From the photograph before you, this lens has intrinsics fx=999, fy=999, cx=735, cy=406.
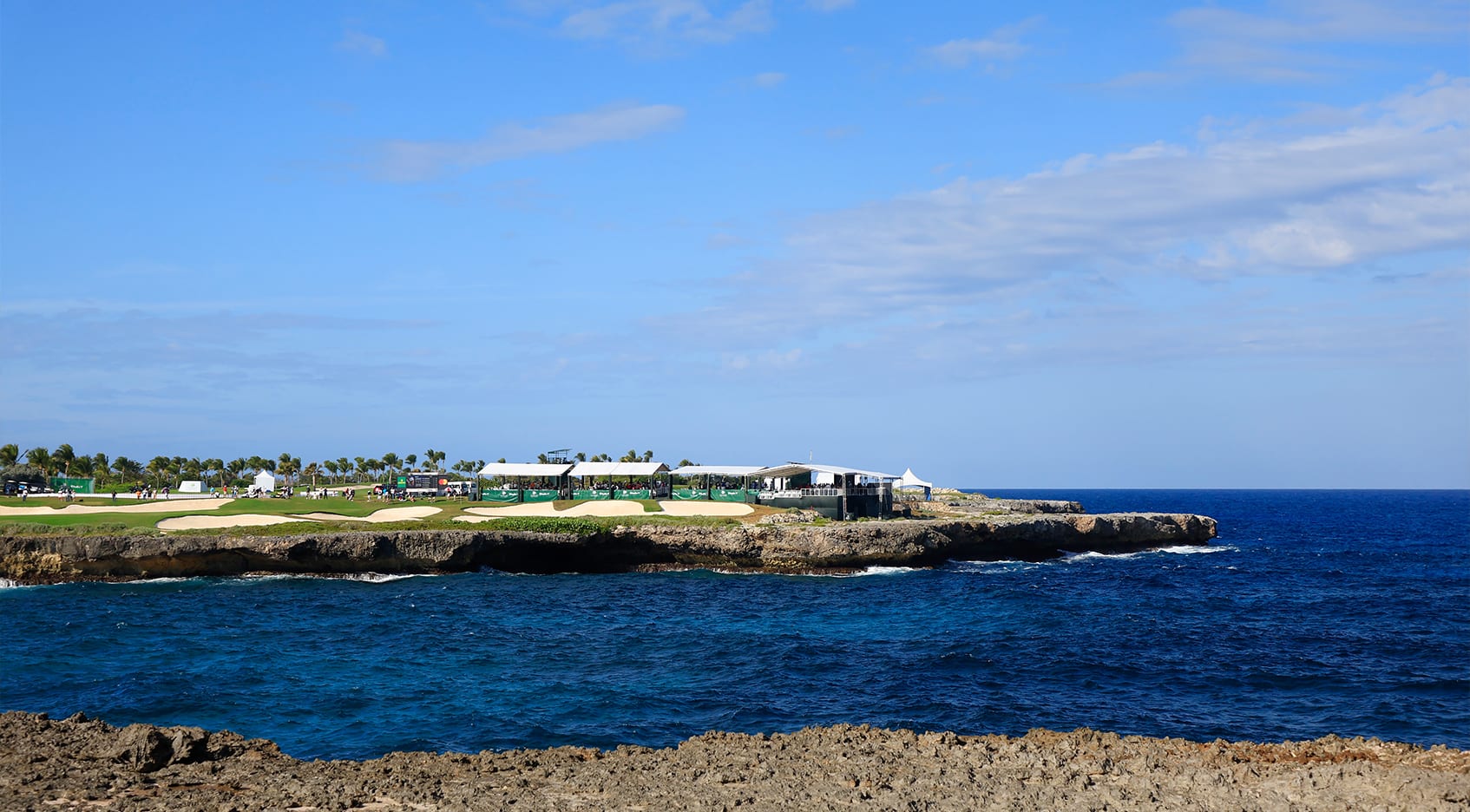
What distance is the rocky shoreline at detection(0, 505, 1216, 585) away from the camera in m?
45.7

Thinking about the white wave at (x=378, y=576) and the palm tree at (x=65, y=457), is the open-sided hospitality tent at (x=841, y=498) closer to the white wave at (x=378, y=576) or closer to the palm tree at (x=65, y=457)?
the white wave at (x=378, y=576)

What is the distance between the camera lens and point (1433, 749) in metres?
17.0

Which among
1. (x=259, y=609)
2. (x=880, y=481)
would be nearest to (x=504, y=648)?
(x=259, y=609)

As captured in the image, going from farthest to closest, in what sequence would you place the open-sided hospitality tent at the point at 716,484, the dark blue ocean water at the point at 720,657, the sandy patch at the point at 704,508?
the open-sided hospitality tent at the point at 716,484
the sandy patch at the point at 704,508
the dark blue ocean water at the point at 720,657

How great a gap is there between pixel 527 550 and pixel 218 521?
51.4 feet

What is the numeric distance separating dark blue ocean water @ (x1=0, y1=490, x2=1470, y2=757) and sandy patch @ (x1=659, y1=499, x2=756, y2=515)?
8.69 meters

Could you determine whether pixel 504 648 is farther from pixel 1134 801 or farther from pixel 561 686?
pixel 1134 801

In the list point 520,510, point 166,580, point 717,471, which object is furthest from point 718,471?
point 166,580

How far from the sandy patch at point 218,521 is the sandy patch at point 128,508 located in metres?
4.37

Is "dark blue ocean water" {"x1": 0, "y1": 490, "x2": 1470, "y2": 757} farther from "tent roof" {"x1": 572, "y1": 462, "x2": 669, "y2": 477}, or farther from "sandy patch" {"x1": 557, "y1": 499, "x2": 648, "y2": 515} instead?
"tent roof" {"x1": 572, "y1": 462, "x2": 669, "y2": 477}

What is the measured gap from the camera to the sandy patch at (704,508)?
188 ft

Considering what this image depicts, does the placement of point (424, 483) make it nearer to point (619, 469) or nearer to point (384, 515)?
point (619, 469)

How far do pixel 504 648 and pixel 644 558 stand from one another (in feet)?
71.3

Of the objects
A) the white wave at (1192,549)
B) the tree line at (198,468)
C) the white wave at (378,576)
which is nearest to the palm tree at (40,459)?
the tree line at (198,468)
